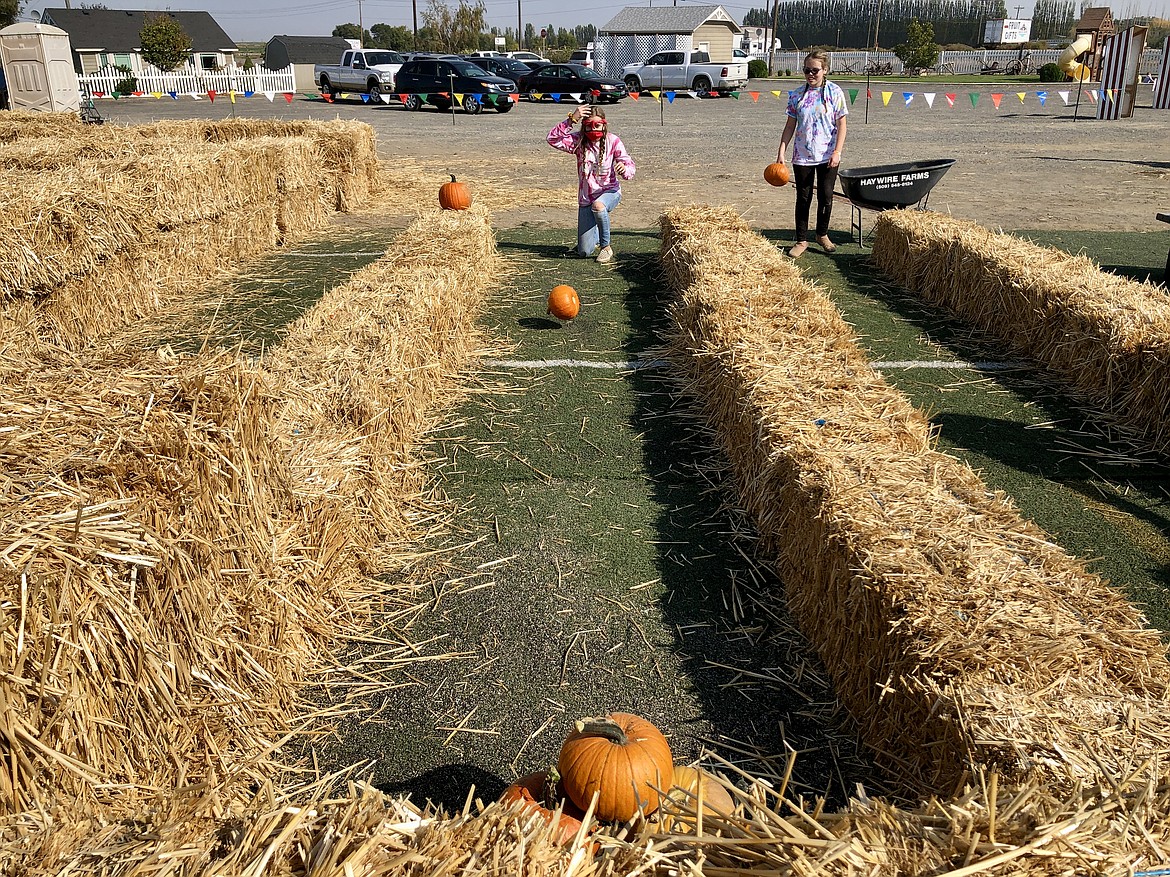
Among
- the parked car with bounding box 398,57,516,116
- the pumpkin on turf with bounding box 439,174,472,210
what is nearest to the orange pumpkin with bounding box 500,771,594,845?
the pumpkin on turf with bounding box 439,174,472,210

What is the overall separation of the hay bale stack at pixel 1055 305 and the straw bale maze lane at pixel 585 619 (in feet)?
9.49

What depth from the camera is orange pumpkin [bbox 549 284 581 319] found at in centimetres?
755

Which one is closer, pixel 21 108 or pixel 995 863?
pixel 995 863

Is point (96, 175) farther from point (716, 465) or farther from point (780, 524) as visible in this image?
point (780, 524)

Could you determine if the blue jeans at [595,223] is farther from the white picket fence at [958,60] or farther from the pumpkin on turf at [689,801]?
the white picket fence at [958,60]

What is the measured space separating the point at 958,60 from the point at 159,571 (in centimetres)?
8113

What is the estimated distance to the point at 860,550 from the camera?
324cm

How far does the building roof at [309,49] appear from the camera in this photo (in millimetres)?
69375

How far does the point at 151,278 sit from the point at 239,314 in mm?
1110

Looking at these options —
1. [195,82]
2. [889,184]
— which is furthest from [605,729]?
[195,82]

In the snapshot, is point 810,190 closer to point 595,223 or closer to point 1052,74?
point 595,223

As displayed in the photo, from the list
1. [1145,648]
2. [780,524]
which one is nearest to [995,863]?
[1145,648]

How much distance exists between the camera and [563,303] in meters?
7.55

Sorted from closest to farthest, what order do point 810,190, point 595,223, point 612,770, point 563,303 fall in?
point 612,770, point 563,303, point 810,190, point 595,223
